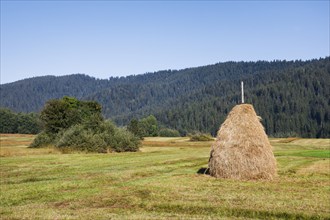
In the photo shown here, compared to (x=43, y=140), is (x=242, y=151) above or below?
above

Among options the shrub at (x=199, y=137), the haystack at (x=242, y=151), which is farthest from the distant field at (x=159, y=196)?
the shrub at (x=199, y=137)

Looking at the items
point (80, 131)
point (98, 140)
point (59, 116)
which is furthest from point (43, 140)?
point (98, 140)

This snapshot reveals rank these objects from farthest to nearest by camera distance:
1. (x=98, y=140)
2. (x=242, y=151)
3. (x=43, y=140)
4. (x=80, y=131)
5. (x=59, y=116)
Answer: (x=59, y=116), (x=43, y=140), (x=80, y=131), (x=98, y=140), (x=242, y=151)

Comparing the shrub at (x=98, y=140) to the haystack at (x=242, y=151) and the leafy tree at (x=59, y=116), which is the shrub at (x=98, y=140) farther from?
the haystack at (x=242, y=151)

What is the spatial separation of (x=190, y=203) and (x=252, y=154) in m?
8.62

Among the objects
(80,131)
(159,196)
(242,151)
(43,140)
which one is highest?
(80,131)

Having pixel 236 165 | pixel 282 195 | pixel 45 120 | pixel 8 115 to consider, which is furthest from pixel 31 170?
pixel 8 115

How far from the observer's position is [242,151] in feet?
75.8

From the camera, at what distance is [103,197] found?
56.0 ft

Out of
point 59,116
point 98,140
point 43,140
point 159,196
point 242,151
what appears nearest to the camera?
point 159,196

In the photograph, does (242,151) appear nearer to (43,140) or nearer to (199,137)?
(43,140)

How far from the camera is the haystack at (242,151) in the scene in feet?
74.4

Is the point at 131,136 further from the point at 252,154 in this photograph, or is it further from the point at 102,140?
the point at 252,154

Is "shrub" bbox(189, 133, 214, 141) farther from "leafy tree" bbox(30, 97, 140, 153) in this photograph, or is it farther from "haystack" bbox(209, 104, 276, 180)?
"haystack" bbox(209, 104, 276, 180)
